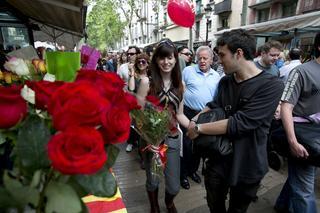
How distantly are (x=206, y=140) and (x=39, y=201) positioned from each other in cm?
137

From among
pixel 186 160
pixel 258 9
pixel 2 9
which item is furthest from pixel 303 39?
pixel 2 9

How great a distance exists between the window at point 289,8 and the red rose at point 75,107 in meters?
18.5

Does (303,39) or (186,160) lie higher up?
(303,39)

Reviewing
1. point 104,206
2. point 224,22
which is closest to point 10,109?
point 104,206

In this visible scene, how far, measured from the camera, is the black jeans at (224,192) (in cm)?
197

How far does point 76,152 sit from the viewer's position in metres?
0.54

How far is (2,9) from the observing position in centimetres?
502

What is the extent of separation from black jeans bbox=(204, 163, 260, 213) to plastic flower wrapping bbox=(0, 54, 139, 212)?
1.49 metres

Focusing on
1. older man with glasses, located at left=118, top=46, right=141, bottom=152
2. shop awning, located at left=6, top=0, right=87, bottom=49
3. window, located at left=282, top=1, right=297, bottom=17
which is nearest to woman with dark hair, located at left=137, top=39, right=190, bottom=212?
shop awning, located at left=6, top=0, right=87, bottom=49

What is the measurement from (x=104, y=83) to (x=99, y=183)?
26 centimetres

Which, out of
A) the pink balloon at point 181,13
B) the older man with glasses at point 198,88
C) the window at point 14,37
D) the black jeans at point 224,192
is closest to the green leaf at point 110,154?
the black jeans at point 224,192

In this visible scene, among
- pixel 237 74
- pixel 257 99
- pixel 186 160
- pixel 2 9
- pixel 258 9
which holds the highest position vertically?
pixel 258 9

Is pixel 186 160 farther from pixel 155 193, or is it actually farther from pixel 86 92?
pixel 86 92

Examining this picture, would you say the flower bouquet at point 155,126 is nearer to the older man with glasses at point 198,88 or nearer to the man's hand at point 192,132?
the man's hand at point 192,132
